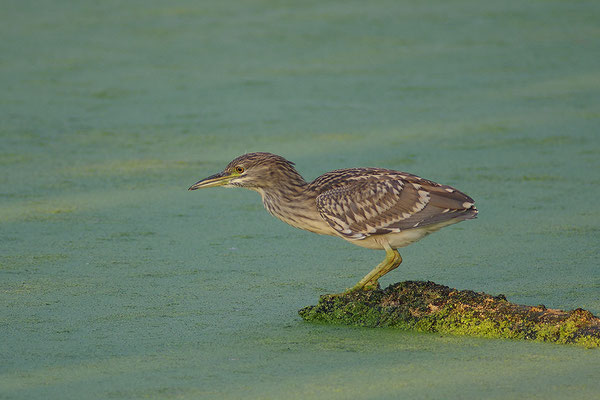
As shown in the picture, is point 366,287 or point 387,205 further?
point 387,205

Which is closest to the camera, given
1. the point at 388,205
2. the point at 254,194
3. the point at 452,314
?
the point at 452,314

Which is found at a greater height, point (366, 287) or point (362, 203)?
point (362, 203)

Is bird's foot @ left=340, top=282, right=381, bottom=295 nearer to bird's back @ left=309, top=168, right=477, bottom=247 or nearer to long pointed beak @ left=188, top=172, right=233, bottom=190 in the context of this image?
bird's back @ left=309, top=168, right=477, bottom=247

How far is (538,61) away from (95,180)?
4.13 metres

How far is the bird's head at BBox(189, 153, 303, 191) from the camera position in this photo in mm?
4340

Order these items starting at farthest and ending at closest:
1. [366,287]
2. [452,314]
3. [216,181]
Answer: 1. [216,181]
2. [366,287]
3. [452,314]

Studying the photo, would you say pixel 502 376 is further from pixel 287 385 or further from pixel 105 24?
pixel 105 24

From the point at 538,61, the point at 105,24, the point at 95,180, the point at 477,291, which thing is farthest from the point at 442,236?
the point at 105,24

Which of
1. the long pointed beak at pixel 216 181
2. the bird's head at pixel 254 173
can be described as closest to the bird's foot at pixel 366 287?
the bird's head at pixel 254 173

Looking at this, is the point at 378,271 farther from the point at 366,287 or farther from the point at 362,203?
the point at 362,203

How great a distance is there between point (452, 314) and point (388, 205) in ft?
2.06

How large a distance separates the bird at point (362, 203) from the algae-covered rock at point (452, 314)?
12cm

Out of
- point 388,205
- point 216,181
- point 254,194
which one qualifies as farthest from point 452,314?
point 254,194

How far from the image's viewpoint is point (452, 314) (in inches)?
146
